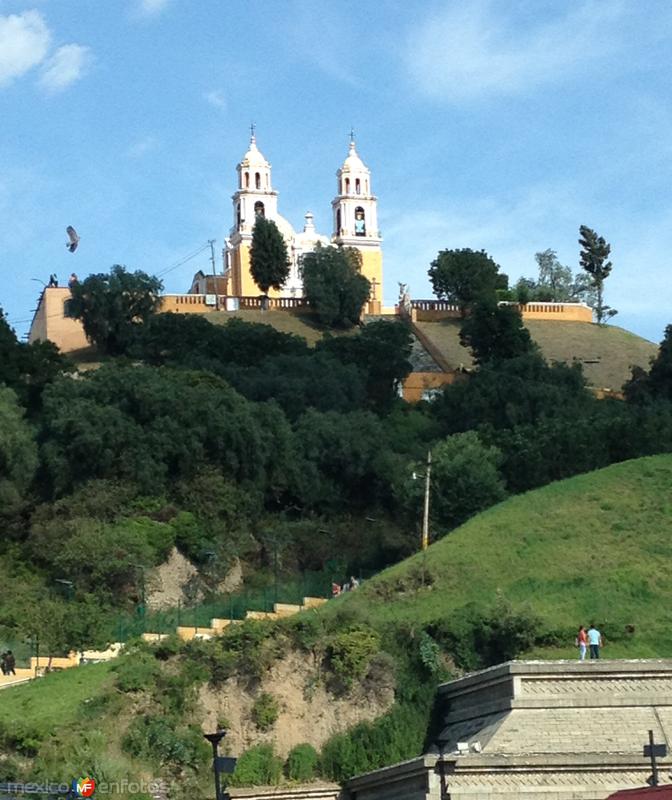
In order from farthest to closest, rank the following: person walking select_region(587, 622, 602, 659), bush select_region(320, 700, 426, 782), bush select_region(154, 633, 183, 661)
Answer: bush select_region(154, 633, 183, 661), person walking select_region(587, 622, 602, 659), bush select_region(320, 700, 426, 782)

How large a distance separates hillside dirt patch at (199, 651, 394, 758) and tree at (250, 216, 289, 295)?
4891cm

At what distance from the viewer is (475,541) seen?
159 feet

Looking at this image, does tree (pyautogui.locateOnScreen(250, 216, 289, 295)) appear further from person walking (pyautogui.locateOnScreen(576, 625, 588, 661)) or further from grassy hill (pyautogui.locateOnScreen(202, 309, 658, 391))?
person walking (pyautogui.locateOnScreen(576, 625, 588, 661))

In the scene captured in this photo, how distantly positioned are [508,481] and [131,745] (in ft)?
68.9

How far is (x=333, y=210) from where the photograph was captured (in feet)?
361

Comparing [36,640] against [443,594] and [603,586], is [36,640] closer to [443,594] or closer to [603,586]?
[443,594]

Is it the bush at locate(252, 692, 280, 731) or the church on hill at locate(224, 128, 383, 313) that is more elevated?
the church on hill at locate(224, 128, 383, 313)

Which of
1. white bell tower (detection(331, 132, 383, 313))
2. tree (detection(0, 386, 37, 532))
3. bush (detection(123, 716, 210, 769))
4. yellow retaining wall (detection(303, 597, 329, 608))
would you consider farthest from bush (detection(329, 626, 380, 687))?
white bell tower (detection(331, 132, 383, 313))

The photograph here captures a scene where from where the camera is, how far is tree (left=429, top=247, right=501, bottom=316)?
296ft

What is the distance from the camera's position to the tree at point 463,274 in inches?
3553

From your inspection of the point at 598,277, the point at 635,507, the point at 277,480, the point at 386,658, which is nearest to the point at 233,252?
the point at 598,277

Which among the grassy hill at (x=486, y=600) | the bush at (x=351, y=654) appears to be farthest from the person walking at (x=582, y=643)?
the bush at (x=351, y=654)

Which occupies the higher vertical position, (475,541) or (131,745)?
(475,541)

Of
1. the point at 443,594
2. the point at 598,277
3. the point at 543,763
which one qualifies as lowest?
the point at 543,763
